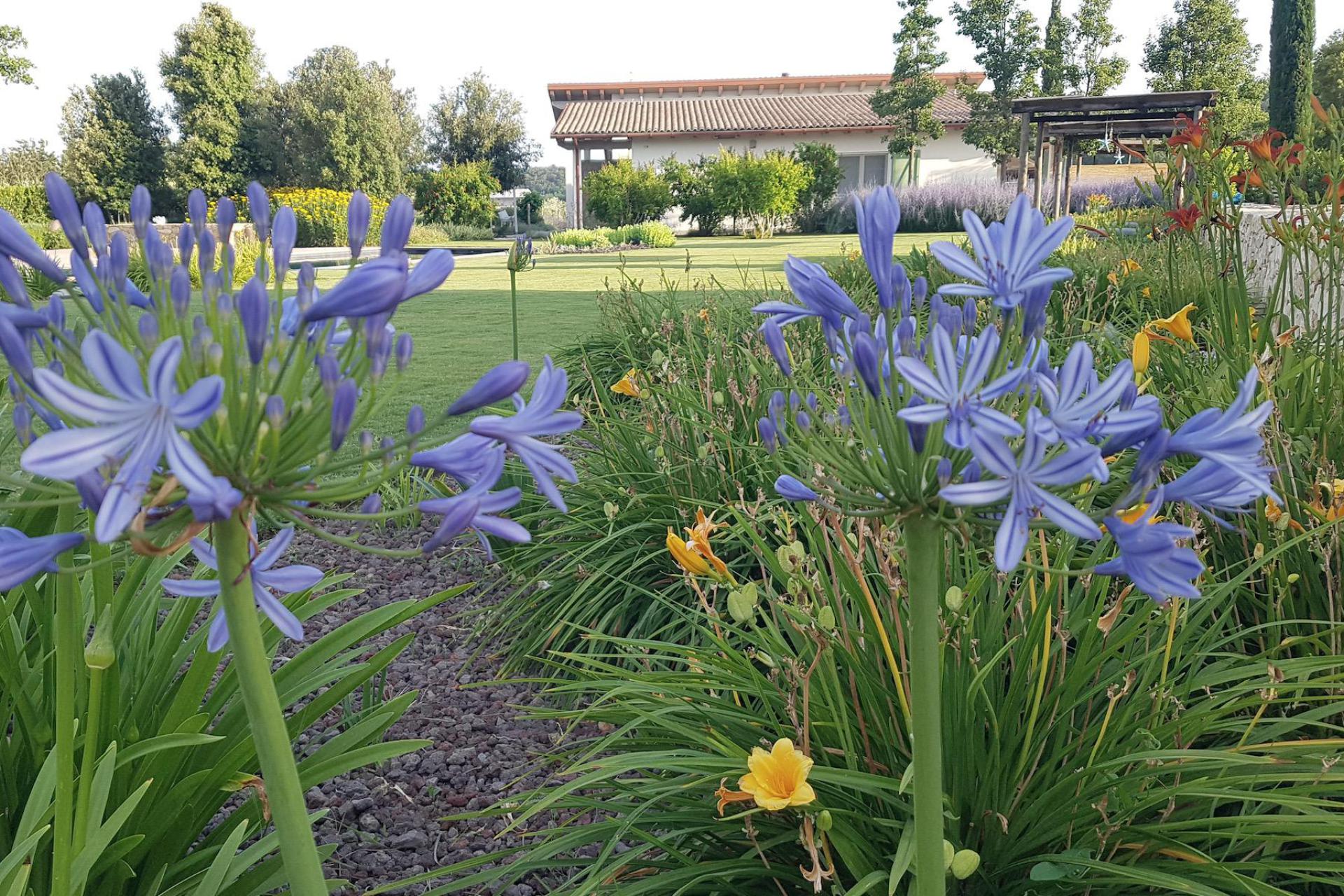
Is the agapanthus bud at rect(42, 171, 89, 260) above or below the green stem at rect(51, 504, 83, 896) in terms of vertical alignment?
above

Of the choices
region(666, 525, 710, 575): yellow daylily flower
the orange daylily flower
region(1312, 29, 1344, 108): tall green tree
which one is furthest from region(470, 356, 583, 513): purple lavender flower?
region(1312, 29, 1344, 108): tall green tree

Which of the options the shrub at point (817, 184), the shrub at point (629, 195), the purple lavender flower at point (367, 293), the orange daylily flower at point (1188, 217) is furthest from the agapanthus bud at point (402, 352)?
the shrub at point (817, 184)

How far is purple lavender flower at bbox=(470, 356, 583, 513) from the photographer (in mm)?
815

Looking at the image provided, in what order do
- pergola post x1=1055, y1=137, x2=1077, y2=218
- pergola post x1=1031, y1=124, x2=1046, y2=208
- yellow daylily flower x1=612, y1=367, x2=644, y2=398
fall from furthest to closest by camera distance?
1. pergola post x1=1055, y1=137, x2=1077, y2=218
2. pergola post x1=1031, y1=124, x2=1046, y2=208
3. yellow daylily flower x1=612, y1=367, x2=644, y2=398

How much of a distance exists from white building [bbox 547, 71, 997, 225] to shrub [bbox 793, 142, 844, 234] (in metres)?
1.85

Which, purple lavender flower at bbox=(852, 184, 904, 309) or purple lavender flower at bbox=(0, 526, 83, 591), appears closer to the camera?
purple lavender flower at bbox=(0, 526, 83, 591)

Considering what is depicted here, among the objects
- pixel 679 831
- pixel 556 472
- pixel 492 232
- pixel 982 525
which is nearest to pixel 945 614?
pixel 679 831

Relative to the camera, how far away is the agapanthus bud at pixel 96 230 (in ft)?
2.71

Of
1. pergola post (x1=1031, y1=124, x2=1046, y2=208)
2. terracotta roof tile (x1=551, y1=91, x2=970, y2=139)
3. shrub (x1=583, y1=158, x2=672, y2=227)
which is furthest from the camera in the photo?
terracotta roof tile (x1=551, y1=91, x2=970, y2=139)

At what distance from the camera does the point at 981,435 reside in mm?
765

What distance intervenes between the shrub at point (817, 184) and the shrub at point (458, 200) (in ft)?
37.9

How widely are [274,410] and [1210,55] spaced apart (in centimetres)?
3880

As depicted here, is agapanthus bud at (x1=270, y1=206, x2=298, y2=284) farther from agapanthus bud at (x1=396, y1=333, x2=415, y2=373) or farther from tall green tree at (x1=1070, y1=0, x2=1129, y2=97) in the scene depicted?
tall green tree at (x1=1070, y1=0, x2=1129, y2=97)

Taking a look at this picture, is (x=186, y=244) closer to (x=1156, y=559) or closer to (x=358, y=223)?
(x=358, y=223)
